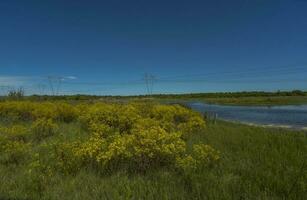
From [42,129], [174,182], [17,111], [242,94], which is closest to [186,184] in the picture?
[174,182]

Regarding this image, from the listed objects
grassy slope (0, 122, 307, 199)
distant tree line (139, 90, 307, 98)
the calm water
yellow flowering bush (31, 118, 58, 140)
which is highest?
distant tree line (139, 90, 307, 98)

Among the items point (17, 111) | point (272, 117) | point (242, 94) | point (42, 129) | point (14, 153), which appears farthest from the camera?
point (242, 94)

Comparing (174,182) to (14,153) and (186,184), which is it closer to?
(186,184)

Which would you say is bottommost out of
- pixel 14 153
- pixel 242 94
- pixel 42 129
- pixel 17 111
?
pixel 14 153

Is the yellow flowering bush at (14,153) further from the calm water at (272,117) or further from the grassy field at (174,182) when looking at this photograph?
the calm water at (272,117)

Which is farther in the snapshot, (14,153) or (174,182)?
(14,153)

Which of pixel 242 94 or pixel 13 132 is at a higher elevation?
pixel 242 94

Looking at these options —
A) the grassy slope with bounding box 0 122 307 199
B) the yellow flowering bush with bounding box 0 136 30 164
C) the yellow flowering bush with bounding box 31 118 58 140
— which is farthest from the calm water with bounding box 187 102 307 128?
the yellow flowering bush with bounding box 0 136 30 164

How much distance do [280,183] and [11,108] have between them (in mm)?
21134

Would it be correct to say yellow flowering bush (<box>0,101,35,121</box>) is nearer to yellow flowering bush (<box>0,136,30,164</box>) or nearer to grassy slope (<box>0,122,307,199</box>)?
yellow flowering bush (<box>0,136,30,164</box>)

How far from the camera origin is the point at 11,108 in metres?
22.9

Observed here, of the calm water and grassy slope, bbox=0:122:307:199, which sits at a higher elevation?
grassy slope, bbox=0:122:307:199

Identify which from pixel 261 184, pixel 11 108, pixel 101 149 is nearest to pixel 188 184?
pixel 261 184

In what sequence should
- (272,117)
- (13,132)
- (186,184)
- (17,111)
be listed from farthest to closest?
(272,117) < (17,111) < (13,132) < (186,184)
